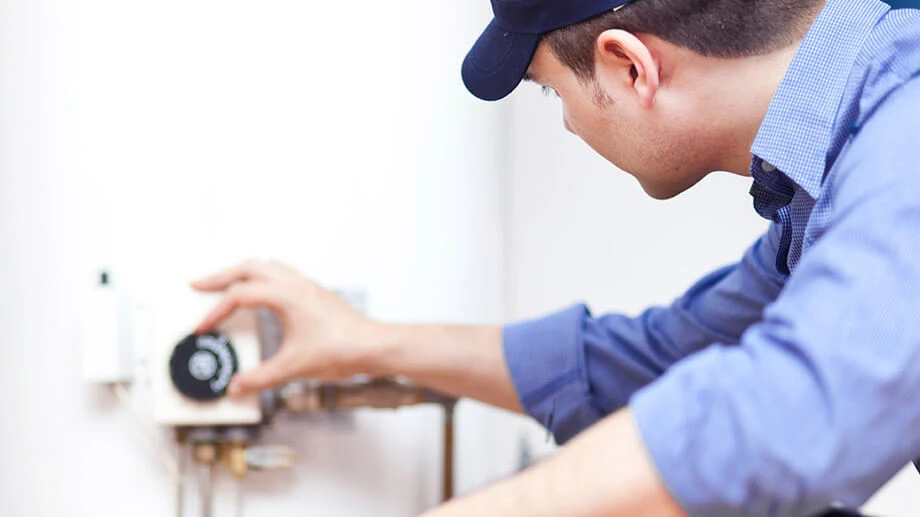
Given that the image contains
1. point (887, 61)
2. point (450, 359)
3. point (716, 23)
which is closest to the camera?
point (887, 61)

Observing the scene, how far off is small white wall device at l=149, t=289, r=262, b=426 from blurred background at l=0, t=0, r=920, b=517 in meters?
0.03

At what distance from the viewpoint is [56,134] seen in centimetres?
100

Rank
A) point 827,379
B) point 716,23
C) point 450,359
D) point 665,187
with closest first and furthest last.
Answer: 1. point 827,379
2. point 716,23
3. point 665,187
4. point 450,359

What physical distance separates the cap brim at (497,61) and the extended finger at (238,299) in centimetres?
32

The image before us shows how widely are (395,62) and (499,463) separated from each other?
894mm

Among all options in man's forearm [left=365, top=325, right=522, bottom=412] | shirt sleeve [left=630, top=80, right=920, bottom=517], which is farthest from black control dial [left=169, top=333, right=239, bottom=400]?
shirt sleeve [left=630, top=80, right=920, bottom=517]

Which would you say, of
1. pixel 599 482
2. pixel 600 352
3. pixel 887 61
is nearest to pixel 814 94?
pixel 887 61

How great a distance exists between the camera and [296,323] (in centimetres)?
108

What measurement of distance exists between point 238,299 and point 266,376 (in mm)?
86

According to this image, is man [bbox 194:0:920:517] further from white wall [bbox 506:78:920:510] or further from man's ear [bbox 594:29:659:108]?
white wall [bbox 506:78:920:510]

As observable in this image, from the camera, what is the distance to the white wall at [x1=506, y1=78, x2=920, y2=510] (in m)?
1.59

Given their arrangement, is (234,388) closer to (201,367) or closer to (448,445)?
(201,367)

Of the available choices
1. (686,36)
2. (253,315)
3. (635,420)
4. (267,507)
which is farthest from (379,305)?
(635,420)

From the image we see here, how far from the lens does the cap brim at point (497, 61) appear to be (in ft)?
2.75
